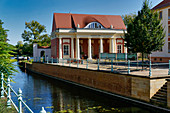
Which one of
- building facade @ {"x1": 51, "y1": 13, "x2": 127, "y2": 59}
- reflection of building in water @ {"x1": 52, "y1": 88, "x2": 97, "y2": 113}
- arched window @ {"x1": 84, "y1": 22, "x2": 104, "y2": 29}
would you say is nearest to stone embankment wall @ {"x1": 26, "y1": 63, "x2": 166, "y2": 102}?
reflection of building in water @ {"x1": 52, "y1": 88, "x2": 97, "y2": 113}

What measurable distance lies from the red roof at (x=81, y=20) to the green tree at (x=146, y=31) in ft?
67.2

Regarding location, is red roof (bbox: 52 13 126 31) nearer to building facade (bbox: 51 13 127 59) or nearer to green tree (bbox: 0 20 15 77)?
building facade (bbox: 51 13 127 59)

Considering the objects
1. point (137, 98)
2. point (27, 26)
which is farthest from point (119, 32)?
point (27, 26)

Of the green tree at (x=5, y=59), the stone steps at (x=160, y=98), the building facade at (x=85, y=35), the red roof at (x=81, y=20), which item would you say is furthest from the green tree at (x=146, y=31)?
the red roof at (x=81, y=20)

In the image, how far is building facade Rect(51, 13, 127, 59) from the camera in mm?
34656

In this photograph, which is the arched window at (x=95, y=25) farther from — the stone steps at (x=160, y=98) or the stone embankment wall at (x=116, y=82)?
the stone steps at (x=160, y=98)

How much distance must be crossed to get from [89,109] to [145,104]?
357cm

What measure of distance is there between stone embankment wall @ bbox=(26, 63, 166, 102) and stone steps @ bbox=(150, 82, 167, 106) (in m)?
0.21

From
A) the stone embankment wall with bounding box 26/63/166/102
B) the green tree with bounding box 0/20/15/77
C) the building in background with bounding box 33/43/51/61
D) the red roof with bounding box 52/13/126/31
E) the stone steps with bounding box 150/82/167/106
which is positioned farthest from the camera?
the building in background with bounding box 33/43/51/61

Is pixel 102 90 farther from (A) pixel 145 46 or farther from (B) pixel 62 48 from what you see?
(B) pixel 62 48

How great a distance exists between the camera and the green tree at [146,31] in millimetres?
16047

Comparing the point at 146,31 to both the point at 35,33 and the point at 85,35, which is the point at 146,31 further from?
the point at 35,33

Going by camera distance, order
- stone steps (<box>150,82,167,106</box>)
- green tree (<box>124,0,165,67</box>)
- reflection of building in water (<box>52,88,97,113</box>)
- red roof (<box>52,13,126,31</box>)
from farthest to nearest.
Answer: red roof (<box>52,13,126,31</box>) → green tree (<box>124,0,165,67</box>) → reflection of building in water (<box>52,88,97,113</box>) → stone steps (<box>150,82,167,106</box>)

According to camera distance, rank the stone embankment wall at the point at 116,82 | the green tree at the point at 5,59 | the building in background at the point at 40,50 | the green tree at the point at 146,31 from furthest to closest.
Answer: the building in background at the point at 40,50 < the green tree at the point at 146,31 < the stone embankment wall at the point at 116,82 < the green tree at the point at 5,59
